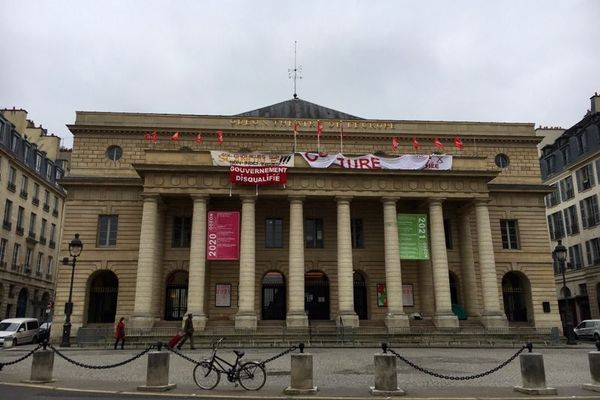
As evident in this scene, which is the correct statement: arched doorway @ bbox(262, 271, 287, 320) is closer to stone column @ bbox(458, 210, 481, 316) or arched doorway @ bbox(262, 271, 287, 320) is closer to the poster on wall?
the poster on wall

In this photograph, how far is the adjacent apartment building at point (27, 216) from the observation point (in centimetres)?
4269

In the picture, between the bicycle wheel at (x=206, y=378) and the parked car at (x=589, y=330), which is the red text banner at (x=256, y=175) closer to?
the bicycle wheel at (x=206, y=378)

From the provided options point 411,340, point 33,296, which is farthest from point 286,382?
point 33,296

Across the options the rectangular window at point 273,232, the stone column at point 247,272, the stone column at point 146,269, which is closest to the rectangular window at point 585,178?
the rectangular window at point 273,232

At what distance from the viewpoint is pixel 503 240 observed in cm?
3512

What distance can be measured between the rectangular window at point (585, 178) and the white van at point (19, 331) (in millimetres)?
45312

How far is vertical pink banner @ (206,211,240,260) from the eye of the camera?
2931 cm

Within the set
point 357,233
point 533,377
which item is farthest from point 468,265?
point 533,377

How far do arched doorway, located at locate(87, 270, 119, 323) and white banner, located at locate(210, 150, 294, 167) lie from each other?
10.8 meters

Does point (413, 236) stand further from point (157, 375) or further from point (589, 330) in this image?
point (157, 375)

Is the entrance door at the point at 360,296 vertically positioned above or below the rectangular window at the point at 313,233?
below

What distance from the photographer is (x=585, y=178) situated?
44750 millimetres

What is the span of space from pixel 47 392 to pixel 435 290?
23516 mm

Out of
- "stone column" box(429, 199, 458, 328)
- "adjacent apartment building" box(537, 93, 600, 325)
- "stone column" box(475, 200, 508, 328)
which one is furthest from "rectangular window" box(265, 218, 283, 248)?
"adjacent apartment building" box(537, 93, 600, 325)
